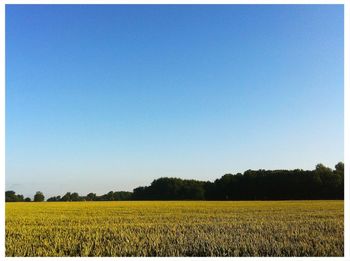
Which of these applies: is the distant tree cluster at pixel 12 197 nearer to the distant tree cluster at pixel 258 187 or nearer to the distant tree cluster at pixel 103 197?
the distant tree cluster at pixel 103 197

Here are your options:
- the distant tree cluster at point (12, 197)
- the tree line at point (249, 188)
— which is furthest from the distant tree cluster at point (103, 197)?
the distant tree cluster at point (12, 197)

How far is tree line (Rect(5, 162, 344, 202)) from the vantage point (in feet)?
249

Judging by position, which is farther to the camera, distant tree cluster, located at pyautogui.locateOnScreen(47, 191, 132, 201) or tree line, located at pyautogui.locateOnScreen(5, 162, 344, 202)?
distant tree cluster, located at pyautogui.locateOnScreen(47, 191, 132, 201)

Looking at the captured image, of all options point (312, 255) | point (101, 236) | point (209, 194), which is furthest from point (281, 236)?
point (209, 194)

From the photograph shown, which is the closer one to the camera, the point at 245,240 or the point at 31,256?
the point at 31,256

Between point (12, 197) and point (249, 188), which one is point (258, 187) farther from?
point (12, 197)

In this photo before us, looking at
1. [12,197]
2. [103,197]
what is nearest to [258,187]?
[103,197]

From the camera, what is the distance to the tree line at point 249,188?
75.9 metres

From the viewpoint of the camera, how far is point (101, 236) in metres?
15.2

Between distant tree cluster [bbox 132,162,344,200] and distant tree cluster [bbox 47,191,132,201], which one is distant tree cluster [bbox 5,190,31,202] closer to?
distant tree cluster [bbox 47,191,132,201]

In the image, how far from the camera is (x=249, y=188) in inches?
3305

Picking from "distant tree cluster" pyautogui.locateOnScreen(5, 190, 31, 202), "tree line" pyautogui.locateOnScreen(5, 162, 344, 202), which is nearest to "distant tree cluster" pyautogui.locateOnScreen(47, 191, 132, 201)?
"tree line" pyautogui.locateOnScreen(5, 162, 344, 202)
